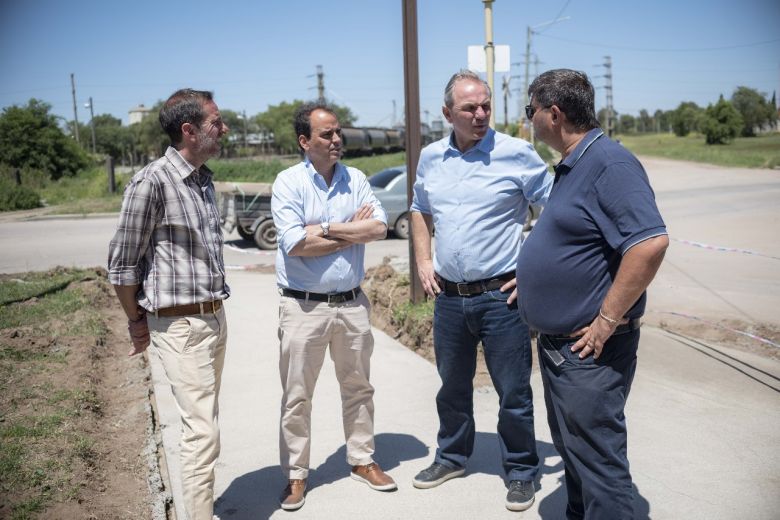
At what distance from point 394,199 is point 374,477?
11212 mm

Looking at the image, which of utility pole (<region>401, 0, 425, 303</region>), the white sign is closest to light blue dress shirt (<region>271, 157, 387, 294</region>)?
utility pole (<region>401, 0, 425, 303</region>)

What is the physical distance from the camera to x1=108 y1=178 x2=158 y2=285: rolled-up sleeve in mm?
2988

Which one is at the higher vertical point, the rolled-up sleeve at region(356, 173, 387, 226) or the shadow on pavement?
the rolled-up sleeve at region(356, 173, 387, 226)

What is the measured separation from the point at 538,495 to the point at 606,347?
1.30m

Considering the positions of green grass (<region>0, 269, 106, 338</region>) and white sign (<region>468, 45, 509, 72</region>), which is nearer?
green grass (<region>0, 269, 106, 338</region>)

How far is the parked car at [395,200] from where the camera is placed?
14.6 meters

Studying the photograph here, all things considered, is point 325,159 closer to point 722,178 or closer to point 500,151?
point 500,151

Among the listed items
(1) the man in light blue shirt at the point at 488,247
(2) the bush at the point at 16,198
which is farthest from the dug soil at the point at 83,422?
(2) the bush at the point at 16,198

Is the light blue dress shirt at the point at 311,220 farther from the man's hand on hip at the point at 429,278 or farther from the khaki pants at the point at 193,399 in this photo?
the khaki pants at the point at 193,399

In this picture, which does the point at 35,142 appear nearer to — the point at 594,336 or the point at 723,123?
the point at 594,336

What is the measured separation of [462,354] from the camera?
3.70 metres

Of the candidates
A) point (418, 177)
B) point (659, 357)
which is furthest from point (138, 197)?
point (659, 357)

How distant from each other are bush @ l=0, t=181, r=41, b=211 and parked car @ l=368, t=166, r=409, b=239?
15.9 metres

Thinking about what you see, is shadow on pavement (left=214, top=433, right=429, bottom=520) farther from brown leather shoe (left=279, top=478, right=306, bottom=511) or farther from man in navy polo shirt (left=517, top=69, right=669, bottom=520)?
man in navy polo shirt (left=517, top=69, right=669, bottom=520)
